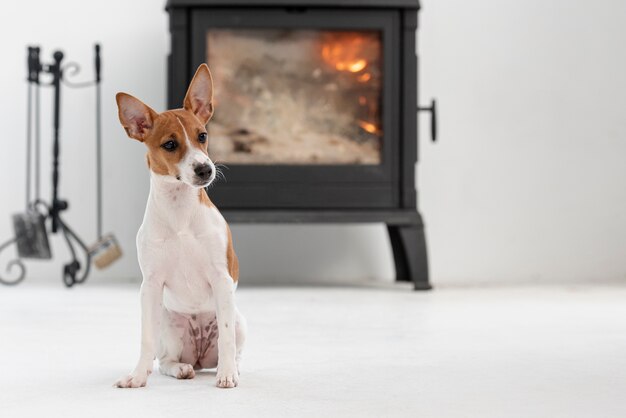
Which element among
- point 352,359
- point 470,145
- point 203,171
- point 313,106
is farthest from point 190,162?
Answer: point 470,145

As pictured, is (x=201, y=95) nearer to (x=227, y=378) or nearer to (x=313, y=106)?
(x=227, y=378)

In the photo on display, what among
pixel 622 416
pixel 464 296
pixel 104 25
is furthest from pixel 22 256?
pixel 622 416

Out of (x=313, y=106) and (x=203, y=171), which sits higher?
(x=313, y=106)

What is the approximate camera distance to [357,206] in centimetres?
373

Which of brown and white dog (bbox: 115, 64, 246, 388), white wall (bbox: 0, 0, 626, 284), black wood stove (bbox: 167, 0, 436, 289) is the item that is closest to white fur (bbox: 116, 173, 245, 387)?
brown and white dog (bbox: 115, 64, 246, 388)

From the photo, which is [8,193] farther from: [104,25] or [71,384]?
[71,384]

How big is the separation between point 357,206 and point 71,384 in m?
2.01

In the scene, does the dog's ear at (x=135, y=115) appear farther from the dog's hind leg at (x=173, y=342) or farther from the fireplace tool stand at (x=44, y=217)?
the fireplace tool stand at (x=44, y=217)

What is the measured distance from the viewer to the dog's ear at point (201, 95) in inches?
74.9

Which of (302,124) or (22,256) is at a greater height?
(302,124)

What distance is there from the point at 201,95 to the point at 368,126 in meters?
1.90

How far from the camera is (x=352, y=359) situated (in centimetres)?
215

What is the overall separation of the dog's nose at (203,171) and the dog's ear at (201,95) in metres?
0.17

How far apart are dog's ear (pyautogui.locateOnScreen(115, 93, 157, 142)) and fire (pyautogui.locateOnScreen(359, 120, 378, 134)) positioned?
6.45 feet
